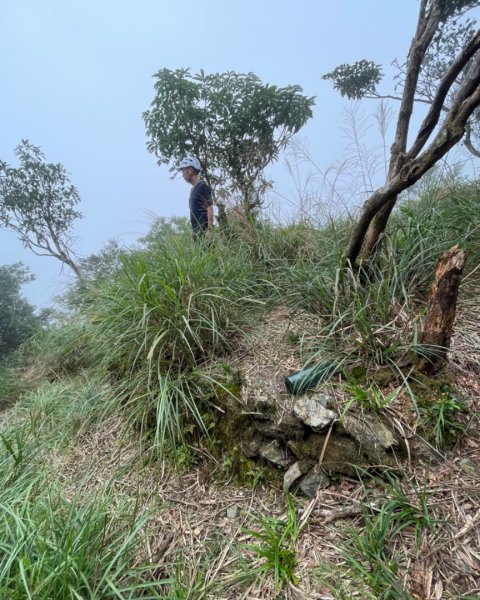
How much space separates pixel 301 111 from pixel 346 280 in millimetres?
2512

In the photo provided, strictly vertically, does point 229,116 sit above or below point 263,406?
above

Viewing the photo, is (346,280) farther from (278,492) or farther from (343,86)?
(343,86)

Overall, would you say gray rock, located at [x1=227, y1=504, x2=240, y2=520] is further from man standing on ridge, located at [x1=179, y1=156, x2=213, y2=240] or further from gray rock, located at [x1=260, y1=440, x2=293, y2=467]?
man standing on ridge, located at [x1=179, y1=156, x2=213, y2=240]

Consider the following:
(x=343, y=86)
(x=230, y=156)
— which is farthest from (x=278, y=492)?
(x=343, y=86)

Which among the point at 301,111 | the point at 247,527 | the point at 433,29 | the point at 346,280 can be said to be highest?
the point at 301,111

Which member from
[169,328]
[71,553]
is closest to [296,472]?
[71,553]

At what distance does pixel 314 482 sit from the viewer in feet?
3.37

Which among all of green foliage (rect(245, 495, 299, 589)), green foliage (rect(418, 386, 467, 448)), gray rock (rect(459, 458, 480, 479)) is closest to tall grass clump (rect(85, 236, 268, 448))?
green foliage (rect(245, 495, 299, 589))

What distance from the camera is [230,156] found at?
10.8 feet

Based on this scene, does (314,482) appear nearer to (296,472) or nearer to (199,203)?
(296,472)

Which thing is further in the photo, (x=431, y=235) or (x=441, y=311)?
(x=431, y=235)

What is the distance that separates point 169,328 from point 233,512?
822 millimetres

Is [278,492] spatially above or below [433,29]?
below

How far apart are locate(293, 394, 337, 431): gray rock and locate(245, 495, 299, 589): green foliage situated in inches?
10.0
